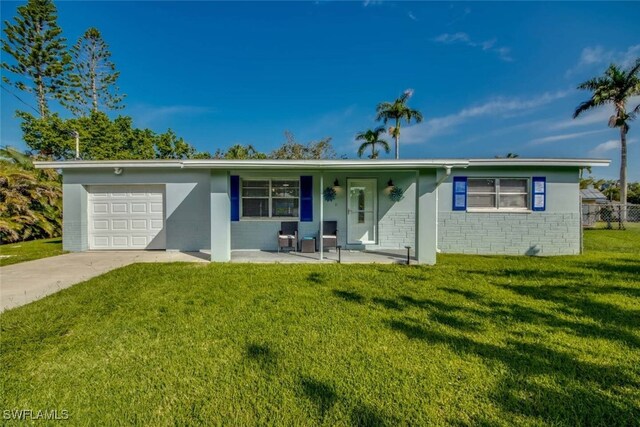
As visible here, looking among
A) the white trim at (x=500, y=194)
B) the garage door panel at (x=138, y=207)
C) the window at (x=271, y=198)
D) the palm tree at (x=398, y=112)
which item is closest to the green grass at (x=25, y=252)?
the garage door panel at (x=138, y=207)

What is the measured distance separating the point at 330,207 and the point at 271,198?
1907mm

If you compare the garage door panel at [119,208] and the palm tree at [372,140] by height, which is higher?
the palm tree at [372,140]

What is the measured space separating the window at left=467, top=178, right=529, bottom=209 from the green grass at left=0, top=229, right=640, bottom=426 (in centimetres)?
375

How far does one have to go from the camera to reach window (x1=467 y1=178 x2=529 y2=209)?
8.31 meters

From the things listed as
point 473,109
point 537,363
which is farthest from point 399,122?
point 537,363

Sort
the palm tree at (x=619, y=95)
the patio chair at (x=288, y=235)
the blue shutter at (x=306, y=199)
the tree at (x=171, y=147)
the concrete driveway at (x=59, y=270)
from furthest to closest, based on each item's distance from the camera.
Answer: the tree at (x=171, y=147)
the palm tree at (x=619, y=95)
the blue shutter at (x=306, y=199)
the patio chair at (x=288, y=235)
the concrete driveway at (x=59, y=270)

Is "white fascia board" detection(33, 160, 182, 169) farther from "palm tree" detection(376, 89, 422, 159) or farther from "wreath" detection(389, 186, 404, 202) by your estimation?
"palm tree" detection(376, 89, 422, 159)

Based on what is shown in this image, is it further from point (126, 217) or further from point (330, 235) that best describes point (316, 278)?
point (126, 217)

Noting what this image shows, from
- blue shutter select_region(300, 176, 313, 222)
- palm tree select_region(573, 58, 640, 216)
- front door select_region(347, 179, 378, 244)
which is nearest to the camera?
blue shutter select_region(300, 176, 313, 222)

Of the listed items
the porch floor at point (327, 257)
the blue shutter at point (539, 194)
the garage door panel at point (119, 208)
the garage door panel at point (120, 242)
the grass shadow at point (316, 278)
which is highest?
the blue shutter at point (539, 194)

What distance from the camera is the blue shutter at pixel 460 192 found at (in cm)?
827

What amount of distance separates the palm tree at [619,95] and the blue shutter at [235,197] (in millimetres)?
23551

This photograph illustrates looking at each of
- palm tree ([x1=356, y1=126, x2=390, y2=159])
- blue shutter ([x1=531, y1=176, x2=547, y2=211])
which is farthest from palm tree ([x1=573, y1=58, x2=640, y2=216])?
blue shutter ([x1=531, y1=176, x2=547, y2=211])

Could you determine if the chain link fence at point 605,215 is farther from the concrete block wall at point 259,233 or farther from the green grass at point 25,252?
the green grass at point 25,252
